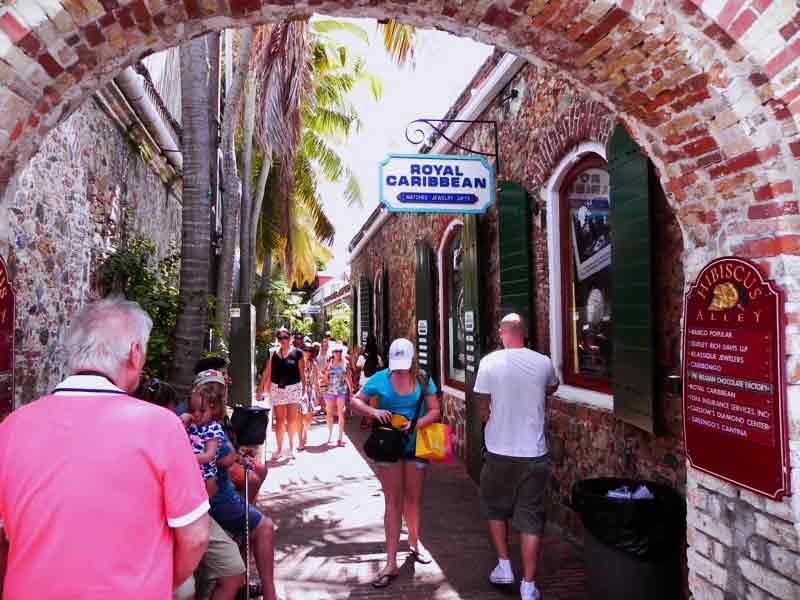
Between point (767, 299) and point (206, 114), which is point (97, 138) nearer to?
point (206, 114)

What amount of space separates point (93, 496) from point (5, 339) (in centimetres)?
115

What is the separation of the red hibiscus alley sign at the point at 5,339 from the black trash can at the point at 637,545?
303 centimetres

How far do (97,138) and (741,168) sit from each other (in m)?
5.37

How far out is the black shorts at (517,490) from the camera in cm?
421

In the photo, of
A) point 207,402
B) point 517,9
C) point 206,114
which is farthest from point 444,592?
point 206,114

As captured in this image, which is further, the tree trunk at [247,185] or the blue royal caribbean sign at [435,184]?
the tree trunk at [247,185]

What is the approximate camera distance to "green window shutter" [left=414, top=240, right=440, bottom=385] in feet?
31.3

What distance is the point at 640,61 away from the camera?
2816 mm

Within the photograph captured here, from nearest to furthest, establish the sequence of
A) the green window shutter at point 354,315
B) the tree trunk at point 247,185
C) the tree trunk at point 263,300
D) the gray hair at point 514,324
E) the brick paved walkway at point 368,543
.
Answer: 1. the brick paved walkway at point 368,543
2. the gray hair at point 514,324
3. the tree trunk at point 247,185
4. the tree trunk at point 263,300
5. the green window shutter at point 354,315

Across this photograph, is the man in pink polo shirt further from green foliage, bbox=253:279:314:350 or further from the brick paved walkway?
green foliage, bbox=253:279:314:350

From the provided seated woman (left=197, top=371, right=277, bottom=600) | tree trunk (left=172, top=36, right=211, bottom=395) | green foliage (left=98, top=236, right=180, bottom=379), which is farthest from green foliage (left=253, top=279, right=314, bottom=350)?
seated woman (left=197, top=371, right=277, bottom=600)

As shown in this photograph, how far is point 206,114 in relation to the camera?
6.30m

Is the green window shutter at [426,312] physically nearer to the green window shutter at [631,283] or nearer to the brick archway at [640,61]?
the green window shutter at [631,283]

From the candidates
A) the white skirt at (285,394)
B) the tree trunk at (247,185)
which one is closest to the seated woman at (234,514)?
the white skirt at (285,394)
